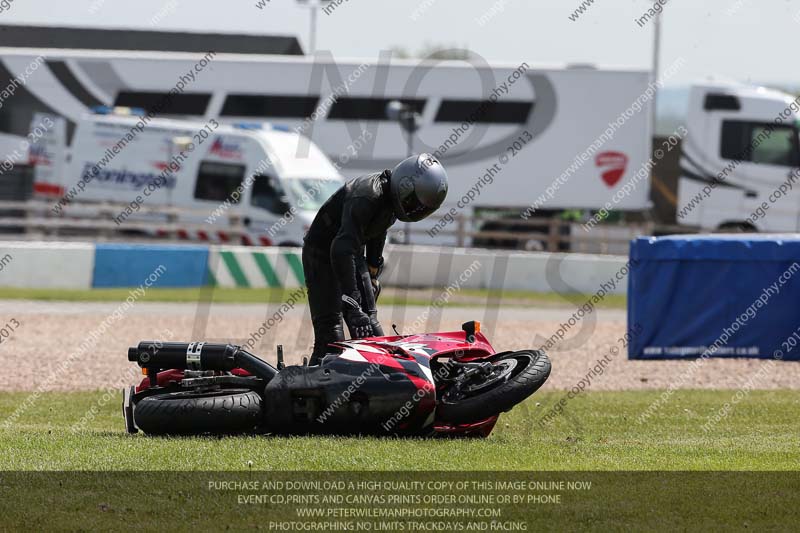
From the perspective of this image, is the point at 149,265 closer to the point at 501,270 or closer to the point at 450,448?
the point at 501,270

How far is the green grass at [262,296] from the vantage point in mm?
22669

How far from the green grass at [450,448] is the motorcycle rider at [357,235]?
3.33ft

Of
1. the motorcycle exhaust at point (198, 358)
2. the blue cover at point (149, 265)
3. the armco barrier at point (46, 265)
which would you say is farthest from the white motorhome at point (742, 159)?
the motorcycle exhaust at point (198, 358)

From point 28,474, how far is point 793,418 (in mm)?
6540

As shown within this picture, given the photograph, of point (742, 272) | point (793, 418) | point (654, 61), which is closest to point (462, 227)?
point (654, 61)

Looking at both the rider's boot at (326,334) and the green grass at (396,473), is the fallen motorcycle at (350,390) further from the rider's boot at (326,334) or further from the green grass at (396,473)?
the rider's boot at (326,334)

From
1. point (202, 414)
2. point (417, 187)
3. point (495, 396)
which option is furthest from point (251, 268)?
point (495, 396)

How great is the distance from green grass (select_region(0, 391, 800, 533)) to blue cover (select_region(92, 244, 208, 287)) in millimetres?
14650

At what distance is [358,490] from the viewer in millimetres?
6445

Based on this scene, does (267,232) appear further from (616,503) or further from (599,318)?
(616,503)

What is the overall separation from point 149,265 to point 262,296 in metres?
2.48

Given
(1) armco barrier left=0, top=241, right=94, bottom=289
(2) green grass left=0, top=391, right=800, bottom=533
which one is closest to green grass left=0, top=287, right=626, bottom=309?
(1) armco barrier left=0, top=241, right=94, bottom=289

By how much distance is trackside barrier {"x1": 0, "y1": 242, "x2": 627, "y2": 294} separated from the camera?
Answer: 2372 cm

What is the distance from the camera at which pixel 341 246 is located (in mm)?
8648
